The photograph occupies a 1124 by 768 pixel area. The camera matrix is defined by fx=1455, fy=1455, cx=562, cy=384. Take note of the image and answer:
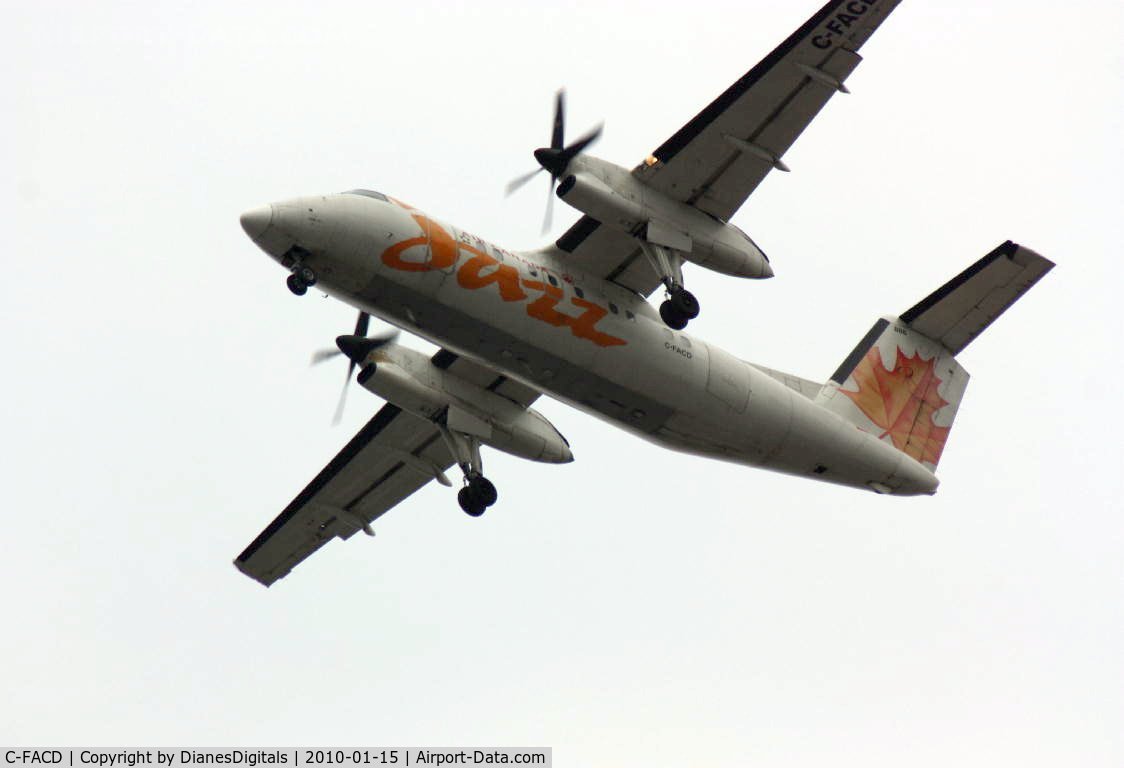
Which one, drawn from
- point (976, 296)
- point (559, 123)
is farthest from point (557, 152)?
point (976, 296)

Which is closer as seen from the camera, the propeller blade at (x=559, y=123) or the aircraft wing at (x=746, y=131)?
the aircraft wing at (x=746, y=131)

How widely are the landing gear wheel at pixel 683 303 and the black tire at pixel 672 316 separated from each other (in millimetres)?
45

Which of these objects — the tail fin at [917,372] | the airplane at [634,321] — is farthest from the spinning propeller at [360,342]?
the tail fin at [917,372]

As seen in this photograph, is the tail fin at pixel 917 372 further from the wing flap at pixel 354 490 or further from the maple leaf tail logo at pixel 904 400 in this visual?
the wing flap at pixel 354 490

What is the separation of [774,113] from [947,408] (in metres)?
6.86

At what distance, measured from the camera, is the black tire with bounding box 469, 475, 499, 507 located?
21969 mm

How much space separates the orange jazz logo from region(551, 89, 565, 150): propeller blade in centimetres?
178

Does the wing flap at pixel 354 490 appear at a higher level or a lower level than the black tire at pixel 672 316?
lower

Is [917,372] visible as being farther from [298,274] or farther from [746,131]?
[298,274]

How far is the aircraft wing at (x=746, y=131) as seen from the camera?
744 inches

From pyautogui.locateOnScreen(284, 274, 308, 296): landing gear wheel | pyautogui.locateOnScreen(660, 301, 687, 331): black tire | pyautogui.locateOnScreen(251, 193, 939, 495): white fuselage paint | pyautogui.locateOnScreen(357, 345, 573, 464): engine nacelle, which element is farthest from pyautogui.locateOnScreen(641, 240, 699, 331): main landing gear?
pyautogui.locateOnScreen(284, 274, 308, 296): landing gear wheel

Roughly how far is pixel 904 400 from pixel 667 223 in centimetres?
586

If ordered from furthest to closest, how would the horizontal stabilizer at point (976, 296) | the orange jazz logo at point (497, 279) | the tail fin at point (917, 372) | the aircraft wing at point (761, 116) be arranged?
the tail fin at point (917, 372), the horizontal stabilizer at point (976, 296), the orange jazz logo at point (497, 279), the aircraft wing at point (761, 116)

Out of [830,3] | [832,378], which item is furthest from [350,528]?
[830,3]
